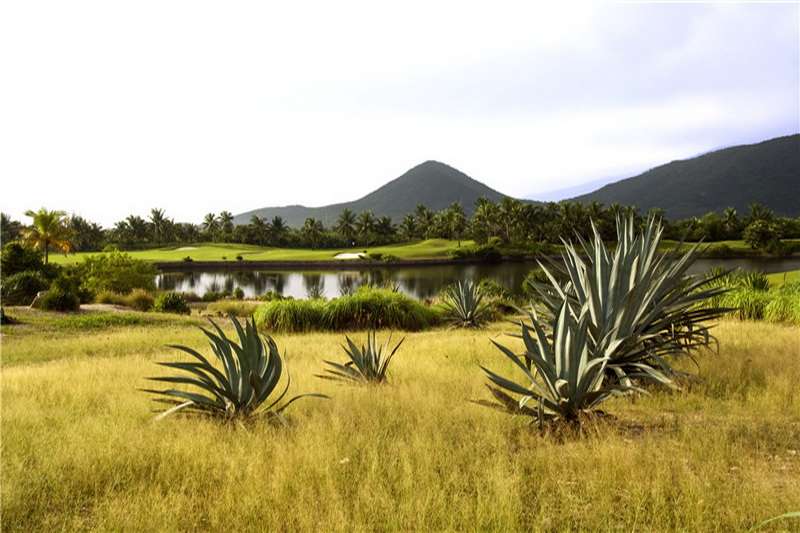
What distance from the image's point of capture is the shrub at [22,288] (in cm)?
2333

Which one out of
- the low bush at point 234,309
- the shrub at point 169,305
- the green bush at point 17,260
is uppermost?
the green bush at point 17,260

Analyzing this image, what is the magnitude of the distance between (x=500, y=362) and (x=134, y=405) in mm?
5560

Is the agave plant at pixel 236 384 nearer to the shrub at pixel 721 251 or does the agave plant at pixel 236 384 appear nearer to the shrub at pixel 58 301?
the shrub at pixel 58 301

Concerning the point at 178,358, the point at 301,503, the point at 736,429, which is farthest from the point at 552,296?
the point at 178,358

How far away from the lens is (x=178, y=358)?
10219 millimetres

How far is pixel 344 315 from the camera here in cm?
1741

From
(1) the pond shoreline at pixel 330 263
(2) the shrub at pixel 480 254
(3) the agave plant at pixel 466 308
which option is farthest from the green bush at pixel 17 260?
(2) the shrub at pixel 480 254

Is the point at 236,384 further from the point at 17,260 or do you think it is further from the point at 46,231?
the point at 46,231

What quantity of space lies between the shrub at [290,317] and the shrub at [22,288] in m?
13.3

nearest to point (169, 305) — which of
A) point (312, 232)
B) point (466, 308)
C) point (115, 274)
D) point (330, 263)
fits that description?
point (115, 274)

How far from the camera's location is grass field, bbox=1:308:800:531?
338 cm

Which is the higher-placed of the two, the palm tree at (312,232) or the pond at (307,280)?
the palm tree at (312,232)

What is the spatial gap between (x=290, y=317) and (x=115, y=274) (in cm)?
1862

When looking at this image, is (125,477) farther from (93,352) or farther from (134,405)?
(93,352)
